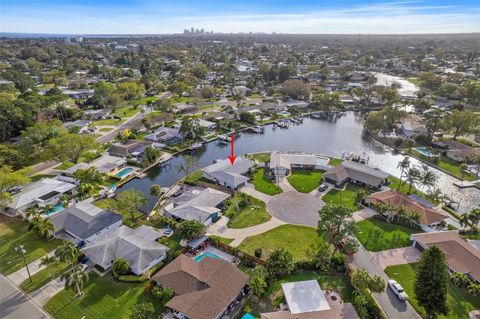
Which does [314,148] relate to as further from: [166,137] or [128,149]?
[128,149]

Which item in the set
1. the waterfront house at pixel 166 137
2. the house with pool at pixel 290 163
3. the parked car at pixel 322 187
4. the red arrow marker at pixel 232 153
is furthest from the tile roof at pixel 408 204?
the waterfront house at pixel 166 137

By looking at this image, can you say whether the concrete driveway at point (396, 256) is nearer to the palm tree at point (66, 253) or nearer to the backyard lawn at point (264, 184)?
the backyard lawn at point (264, 184)

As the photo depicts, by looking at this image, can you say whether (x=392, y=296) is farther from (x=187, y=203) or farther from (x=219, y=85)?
(x=219, y=85)

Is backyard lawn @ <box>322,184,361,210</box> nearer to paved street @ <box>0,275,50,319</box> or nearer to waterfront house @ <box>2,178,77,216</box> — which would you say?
paved street @ <box>0,275,50,319</box>

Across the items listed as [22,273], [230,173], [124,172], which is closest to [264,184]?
[230,173]

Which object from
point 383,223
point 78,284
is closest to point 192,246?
point 78,284

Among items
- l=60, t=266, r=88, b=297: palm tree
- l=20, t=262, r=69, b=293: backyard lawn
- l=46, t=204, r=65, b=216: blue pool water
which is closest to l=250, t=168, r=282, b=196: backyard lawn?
l=60, t=266, r=88, b=297: palm tree
